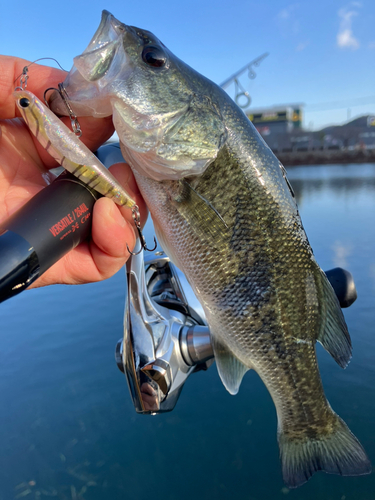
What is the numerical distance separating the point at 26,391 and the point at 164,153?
2086mm

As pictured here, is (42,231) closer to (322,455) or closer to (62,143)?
(62,143)

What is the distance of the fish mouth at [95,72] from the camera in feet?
3.18

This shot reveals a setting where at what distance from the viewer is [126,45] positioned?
1.08 metres

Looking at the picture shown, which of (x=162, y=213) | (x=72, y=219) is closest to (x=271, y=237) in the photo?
(x=162, y=213)

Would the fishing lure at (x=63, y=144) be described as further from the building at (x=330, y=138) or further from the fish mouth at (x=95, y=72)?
the building at (x=330, y=138)

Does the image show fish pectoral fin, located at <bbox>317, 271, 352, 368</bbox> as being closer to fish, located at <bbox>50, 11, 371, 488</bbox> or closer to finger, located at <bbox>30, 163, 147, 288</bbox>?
fish, located at <bbox>50, 11, 371, 488</bbox>

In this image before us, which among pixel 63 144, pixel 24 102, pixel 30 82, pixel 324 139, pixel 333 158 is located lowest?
pixel 63 144

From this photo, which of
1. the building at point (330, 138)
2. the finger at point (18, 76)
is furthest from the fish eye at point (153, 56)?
the building at point (330, 138)

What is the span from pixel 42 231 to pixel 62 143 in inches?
11.0

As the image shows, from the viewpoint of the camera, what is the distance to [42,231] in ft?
3.26

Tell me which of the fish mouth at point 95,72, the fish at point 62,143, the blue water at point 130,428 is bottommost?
the blue water at point 130,428

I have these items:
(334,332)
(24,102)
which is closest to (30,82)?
(24,102)

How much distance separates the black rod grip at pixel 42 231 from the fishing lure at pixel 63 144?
0.23 feet

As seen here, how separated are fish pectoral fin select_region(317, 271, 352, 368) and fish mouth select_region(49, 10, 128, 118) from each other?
1150 mm
